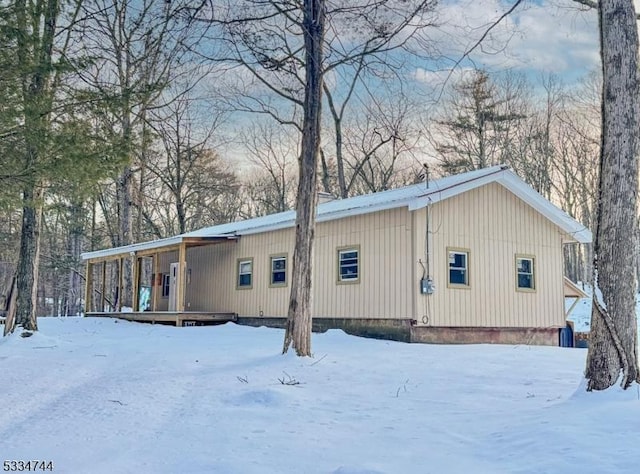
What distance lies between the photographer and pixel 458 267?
41.8ft

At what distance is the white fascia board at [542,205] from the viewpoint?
44.2 ft

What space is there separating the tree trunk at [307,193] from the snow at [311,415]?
0.47 meters

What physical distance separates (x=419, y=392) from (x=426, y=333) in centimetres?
627

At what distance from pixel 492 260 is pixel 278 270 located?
562cm

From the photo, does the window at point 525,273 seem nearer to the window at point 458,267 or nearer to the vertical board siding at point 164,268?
the window at point 458,267

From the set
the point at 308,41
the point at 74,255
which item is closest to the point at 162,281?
the point at 74,255

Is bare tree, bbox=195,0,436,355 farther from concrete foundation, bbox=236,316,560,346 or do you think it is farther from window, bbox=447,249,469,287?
window, bbox=447,249,469,287

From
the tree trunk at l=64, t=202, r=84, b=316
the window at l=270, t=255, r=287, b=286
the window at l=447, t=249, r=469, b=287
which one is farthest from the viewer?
the tree trunk at l=64, t=202, r=84, b=316

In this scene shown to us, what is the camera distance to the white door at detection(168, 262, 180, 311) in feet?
64.3

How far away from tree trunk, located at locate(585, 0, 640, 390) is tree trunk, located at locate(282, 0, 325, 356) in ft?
14.2

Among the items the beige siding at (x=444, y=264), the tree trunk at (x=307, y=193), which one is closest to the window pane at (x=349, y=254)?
the beige siding at (x=444, y=264)

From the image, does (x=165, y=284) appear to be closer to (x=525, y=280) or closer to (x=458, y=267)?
(x=458, y=267)

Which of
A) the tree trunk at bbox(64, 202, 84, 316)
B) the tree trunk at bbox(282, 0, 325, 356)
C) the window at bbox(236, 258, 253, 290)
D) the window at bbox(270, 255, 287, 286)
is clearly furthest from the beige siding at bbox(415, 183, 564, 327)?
the tree trunk at bbox(64, 202, 84, 316)

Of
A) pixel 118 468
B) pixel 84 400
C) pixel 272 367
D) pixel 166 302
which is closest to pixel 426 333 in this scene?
pixel 272 367
